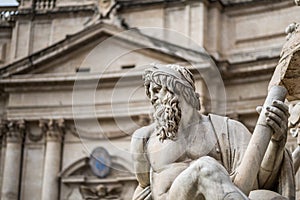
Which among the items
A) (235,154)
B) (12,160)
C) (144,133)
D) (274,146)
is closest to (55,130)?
(12,160)

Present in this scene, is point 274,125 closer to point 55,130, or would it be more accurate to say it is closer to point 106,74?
point 106,74

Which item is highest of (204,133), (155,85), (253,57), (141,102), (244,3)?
(244,3)

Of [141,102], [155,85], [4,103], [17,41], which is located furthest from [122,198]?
[155,85]

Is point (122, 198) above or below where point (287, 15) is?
below

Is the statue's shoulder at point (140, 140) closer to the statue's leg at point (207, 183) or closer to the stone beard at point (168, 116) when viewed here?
the stone beard at point (168, 116)

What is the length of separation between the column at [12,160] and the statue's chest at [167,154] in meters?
18.6

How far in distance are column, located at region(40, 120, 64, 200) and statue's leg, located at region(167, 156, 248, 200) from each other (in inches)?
739

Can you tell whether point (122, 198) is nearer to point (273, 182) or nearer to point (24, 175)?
point (24, 175)

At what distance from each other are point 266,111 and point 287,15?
18.2m

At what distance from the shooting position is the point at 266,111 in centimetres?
477

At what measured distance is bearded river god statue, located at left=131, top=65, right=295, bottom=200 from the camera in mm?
4805

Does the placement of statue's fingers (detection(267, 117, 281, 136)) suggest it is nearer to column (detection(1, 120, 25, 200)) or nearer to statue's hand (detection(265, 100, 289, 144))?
statue's hand (detection(265, 100, 289, 144))

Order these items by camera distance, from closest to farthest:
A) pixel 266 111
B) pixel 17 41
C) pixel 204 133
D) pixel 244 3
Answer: pixel 266 111 → pixel 204 133 → pixel 244 3 → pixel 17 41

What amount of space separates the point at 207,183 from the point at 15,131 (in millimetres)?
19844
